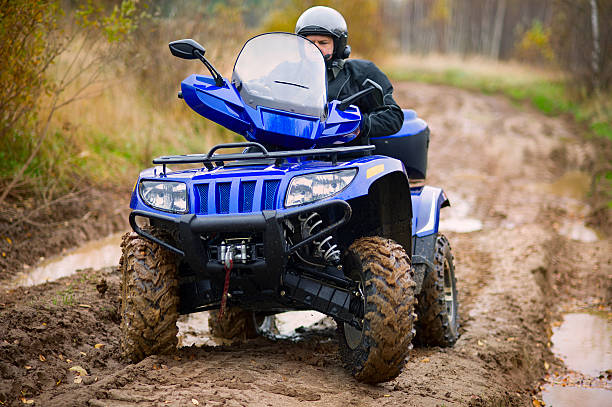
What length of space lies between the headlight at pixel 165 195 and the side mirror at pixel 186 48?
0.81 m

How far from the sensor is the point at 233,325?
18.5 feet

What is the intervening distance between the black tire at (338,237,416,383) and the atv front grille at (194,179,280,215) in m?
0.62

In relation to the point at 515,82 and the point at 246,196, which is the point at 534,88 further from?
the point at 246,196

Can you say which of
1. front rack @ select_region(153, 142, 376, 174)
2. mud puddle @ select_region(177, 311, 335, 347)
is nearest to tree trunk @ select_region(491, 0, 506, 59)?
mud puddle @ select_region(177, 311, 335, 347)

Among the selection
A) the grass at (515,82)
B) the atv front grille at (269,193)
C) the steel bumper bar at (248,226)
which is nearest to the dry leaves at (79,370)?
the steel bumper bar at (248,226)

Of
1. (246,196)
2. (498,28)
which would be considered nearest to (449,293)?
(246,196)

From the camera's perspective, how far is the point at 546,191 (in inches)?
507

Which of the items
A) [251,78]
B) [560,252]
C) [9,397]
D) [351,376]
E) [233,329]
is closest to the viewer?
[9,397]

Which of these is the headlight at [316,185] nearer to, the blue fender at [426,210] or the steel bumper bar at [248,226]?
the steel bumper bar at [248,226]

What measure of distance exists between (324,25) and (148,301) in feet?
7.92

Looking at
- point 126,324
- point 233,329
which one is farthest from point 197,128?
point 126,324

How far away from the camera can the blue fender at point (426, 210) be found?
5.29 metres

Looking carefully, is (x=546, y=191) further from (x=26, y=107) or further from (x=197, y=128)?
(x=26, y=107)

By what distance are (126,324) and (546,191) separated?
407 inches
